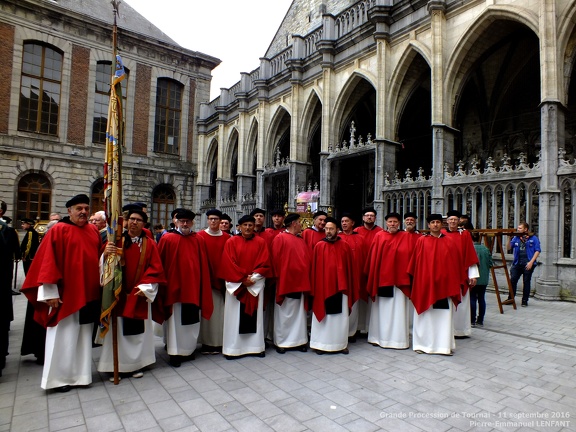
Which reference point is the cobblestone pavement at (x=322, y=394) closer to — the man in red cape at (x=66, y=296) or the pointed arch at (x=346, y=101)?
the man in red cape at (x=66, y=296)

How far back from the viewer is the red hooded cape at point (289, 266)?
5.08 metres

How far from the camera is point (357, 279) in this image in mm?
5500

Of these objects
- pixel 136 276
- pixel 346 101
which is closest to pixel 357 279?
pixel 136 276

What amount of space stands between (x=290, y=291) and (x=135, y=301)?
2.00m

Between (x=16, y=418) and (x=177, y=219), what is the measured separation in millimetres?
2569

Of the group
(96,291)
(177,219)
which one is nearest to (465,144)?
(177,219)

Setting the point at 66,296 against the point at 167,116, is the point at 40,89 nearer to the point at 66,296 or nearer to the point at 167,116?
the point at 167,116

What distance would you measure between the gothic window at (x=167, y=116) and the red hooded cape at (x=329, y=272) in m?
20.5

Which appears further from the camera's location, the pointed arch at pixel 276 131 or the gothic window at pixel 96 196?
the gothic window at pixel 96 196

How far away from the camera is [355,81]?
45.0ft

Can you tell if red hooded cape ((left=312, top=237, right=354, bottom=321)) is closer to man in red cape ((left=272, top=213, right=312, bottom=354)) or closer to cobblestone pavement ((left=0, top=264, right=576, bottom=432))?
man in red cape ((left=272, top=213, right=312, bottom=354))

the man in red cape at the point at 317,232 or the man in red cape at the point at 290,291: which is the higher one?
the man in red cape at the point at 317,232

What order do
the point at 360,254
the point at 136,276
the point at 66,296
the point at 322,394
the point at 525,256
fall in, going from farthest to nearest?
1. the point at 525,256
2. the point at 360,254
3. the point at 136,276
4. the point at 66,296
5. the point at 322,394

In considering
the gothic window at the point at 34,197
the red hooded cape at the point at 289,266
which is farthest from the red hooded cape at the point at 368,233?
the gothic window at the point at 34,197
